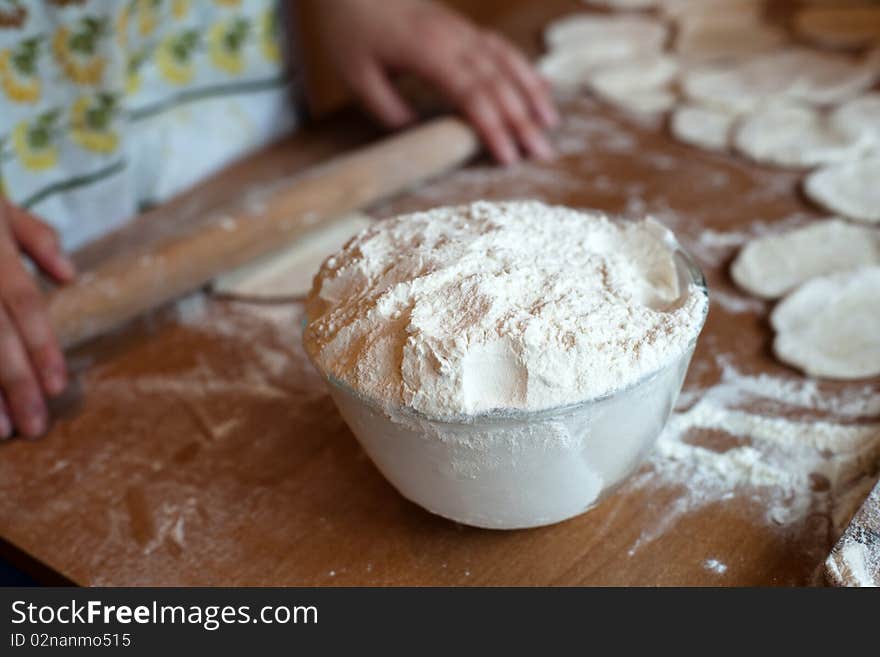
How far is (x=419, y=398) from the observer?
0.70 m

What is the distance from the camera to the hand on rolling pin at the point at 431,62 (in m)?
1.58

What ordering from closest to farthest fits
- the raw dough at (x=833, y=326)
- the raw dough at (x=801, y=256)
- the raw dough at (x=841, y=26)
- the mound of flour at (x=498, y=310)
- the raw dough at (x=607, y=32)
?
1. the mound of flour at (x=498, y=310)
2. the raw dough at (x=833, y=326)
3. the raw dough at (x=801, y=256)
4. the raw dough at (x=841, y=26)
5. the raw dough at (x=607, y=32)

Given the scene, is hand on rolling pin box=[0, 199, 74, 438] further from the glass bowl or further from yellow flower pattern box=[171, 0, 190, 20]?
yellow flower pattern box=[171, 0, 190, 20]

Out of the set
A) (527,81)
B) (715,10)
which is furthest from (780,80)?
(527,81)

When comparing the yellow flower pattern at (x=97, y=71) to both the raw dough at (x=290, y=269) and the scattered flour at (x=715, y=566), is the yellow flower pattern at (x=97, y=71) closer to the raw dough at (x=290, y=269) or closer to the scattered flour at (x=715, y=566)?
the raw dough at (x=290, y=269)

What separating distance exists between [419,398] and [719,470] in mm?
355

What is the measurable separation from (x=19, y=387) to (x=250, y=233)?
363mm

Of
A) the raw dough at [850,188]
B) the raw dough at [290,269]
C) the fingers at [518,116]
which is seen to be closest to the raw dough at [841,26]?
the raw dough at [850,188]

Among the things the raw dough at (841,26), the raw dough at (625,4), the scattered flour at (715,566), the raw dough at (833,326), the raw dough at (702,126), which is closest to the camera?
the scattered flour at (715,566)

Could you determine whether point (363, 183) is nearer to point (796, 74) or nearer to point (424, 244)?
point (424, 244)

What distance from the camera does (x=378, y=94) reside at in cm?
168

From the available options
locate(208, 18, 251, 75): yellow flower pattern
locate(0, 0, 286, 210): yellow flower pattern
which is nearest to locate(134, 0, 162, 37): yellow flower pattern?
locate(0, 0, 286, 210): yellow flower pattern

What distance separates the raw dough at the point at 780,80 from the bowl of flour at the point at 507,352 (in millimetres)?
842
